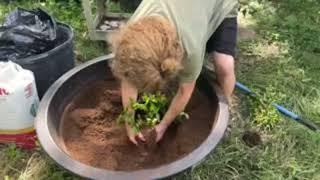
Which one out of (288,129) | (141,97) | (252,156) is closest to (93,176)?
(141,97)

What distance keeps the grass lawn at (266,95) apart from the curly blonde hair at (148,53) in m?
0.66

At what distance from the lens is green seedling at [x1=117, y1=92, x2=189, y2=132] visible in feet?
7.05

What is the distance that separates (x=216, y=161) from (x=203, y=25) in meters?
0.78

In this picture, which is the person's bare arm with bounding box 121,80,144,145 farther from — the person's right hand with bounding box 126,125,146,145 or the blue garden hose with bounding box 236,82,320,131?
the blue garden hose with bounding box 236,82,320,131

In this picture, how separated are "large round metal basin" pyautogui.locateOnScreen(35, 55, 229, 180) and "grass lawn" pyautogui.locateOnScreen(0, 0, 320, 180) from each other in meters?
0.27

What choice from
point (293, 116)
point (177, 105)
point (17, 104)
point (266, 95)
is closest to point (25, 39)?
point (17, 104)

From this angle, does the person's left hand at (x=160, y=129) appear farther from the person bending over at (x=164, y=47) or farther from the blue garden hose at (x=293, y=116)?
the blue garden hose at (x=293, y=116)

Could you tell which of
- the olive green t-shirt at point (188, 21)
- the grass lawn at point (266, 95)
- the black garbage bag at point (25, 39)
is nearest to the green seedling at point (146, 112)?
the olive green t-shirt at point (188, 21)

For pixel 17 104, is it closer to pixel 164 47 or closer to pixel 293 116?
pixel 164 47

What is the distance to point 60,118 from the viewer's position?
7.70 feet

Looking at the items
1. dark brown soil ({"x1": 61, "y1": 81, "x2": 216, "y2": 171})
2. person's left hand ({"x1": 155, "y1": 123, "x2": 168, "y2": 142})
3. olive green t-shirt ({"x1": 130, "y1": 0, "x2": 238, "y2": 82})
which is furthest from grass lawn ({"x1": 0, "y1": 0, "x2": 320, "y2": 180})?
olive green t-shirt ({"x1": 130, "y1": 0, "x2": 238, "y2": 82})

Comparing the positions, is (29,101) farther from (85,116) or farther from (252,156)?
(252,156)

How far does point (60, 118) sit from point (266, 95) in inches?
46.7

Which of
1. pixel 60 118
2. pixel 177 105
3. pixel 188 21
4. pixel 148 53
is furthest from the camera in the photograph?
pixel 60 118
